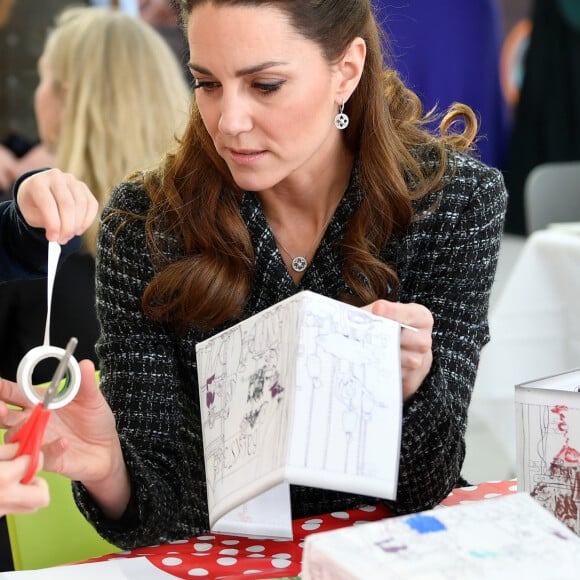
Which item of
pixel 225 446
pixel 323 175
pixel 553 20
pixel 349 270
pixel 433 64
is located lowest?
pixel 225 446

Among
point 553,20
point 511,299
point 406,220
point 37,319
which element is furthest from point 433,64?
point 406,220

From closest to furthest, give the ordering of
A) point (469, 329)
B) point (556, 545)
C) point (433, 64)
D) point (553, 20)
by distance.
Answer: point (556, 545) → point (469, 329) → point (433, 64) → point (553, 20)

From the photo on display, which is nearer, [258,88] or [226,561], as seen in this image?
[226,561]

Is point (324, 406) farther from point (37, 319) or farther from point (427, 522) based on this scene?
point (37, 319)

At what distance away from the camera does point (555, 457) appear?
100 cm

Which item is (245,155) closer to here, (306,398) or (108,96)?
(306,398)

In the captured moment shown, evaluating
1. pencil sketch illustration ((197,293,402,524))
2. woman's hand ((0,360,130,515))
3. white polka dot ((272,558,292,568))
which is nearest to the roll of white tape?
woman's hand ((0,360,130,515))

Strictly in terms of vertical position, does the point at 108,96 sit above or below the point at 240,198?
above

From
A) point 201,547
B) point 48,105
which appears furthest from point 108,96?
point 201,547

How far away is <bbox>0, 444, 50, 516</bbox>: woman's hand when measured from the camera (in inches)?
34.7

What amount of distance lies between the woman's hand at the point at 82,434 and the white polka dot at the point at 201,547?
0.43 feet

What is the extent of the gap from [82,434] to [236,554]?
0.22 m

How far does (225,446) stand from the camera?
973 mm

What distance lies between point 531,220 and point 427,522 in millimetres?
2366
